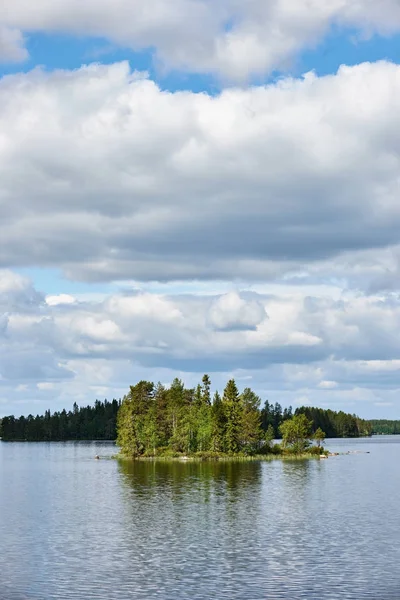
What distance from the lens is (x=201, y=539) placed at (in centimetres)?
7381

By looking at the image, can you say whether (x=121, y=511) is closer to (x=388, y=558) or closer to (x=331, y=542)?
(x=331, y=542)

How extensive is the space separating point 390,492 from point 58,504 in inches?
2004

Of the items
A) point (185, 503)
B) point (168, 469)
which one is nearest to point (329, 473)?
point (168, 469)

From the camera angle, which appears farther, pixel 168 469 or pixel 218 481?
pixel 168 469

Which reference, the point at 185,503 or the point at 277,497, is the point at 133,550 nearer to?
the point at 185,503

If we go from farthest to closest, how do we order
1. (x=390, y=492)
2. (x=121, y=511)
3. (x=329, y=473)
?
(x=329, y=473) < (x=390, y=492) < (x=121, y=511)

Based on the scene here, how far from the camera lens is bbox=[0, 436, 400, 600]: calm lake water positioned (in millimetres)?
53941

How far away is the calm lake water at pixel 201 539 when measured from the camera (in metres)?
53.9

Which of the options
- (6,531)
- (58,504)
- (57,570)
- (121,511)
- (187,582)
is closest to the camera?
(187,582)

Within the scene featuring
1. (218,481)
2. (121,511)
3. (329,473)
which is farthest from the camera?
(329,473)

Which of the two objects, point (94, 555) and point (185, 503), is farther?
point (185, 503)

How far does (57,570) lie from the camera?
60.0 metres

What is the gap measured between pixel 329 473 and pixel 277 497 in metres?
55.2

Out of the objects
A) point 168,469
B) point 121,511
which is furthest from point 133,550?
point 168,469
